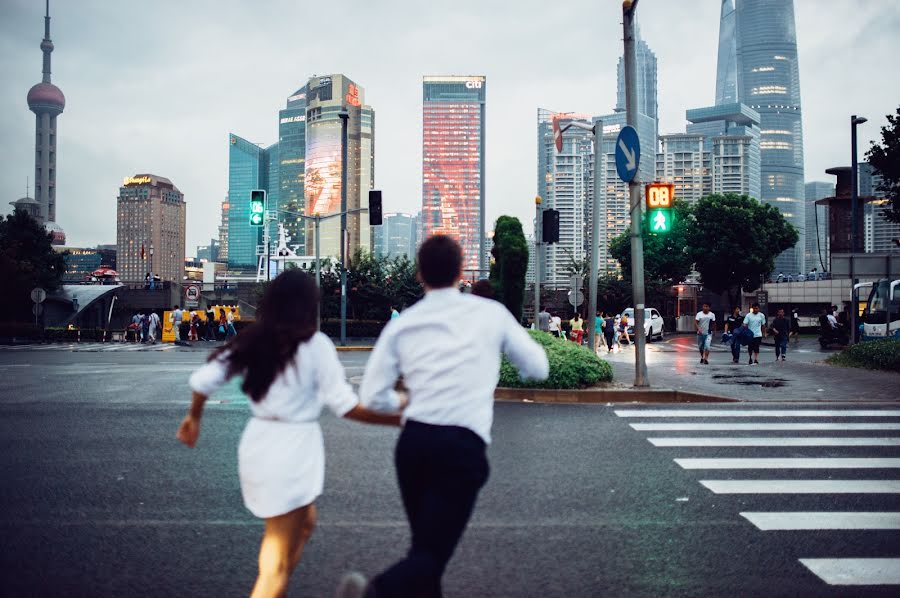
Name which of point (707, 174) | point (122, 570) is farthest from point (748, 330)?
point (707, 174)

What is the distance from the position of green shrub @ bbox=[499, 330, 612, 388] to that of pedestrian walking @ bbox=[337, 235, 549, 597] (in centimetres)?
947

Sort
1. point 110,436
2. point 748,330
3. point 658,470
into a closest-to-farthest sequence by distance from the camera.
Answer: point 658,470
point 110,436
point 748,330

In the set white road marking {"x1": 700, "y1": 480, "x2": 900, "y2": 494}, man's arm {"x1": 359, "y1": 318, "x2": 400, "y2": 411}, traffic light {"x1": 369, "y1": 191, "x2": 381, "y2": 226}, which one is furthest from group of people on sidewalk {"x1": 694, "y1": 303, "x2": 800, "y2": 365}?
man's arm {"x1": 359, "y1": 318, "x2": 400, "y2": 411}

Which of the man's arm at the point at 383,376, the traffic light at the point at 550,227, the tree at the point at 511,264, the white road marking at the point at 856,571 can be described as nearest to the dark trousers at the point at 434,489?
the man's arm at the point at 383,376

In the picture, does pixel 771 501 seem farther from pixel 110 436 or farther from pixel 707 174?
pixel 707 174

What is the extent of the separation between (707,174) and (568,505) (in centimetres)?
17198

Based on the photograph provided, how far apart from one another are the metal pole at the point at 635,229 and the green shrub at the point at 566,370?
2.35 ft

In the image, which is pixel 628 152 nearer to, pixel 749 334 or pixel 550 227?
pixel 550 227

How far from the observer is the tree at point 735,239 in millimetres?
60781

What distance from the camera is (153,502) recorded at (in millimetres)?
6055

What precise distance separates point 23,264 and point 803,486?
49.3m

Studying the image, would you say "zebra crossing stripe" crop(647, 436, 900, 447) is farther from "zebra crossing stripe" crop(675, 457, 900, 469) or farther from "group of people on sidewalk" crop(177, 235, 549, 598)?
"group of people on sidewalk" crop(177, 235, 549, 598)

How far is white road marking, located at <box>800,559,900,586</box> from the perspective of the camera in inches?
171

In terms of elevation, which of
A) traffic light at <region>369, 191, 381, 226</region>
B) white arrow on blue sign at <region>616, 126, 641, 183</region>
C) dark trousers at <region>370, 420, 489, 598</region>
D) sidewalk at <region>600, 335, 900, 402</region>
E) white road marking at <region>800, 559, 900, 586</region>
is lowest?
white road marking at <region>800, 559, 900, 586</region>
